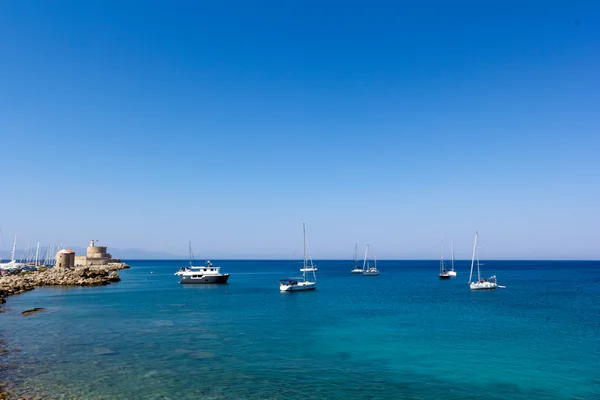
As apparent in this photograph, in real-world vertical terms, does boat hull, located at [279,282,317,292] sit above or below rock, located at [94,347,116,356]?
above

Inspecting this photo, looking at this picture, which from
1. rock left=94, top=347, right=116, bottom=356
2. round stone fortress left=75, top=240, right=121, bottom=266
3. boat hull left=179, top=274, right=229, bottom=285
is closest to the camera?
rock left=94, top=347, right=116, bottom=356

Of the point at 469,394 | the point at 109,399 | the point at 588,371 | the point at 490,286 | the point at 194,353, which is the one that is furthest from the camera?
the point at 490,286

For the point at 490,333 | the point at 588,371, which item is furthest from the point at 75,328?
the point at 588,371

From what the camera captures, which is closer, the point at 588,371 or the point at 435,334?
the point at 588,371

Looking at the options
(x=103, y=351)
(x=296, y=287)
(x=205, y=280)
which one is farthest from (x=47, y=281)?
(x=103, y=351)

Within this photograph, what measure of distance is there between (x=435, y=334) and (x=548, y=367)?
1313cm

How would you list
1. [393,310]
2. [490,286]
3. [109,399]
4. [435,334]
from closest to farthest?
1. [109,399]
2. [435,334]
3. [393,310]
4. [490,286]

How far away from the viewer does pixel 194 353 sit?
34219 mm

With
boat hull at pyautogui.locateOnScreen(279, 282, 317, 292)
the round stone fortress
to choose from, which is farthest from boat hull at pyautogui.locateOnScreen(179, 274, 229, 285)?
the round stone fortress

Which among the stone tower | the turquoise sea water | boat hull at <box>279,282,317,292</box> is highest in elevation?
the stone tower

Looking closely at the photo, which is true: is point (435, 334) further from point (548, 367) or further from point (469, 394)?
point (469, 394)

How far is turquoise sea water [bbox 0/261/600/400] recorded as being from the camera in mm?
25781

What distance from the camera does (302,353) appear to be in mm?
34812

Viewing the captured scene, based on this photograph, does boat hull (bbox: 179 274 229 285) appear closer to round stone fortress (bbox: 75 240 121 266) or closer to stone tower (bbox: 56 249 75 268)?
stone tower (bbox: 56 249 75 268)
